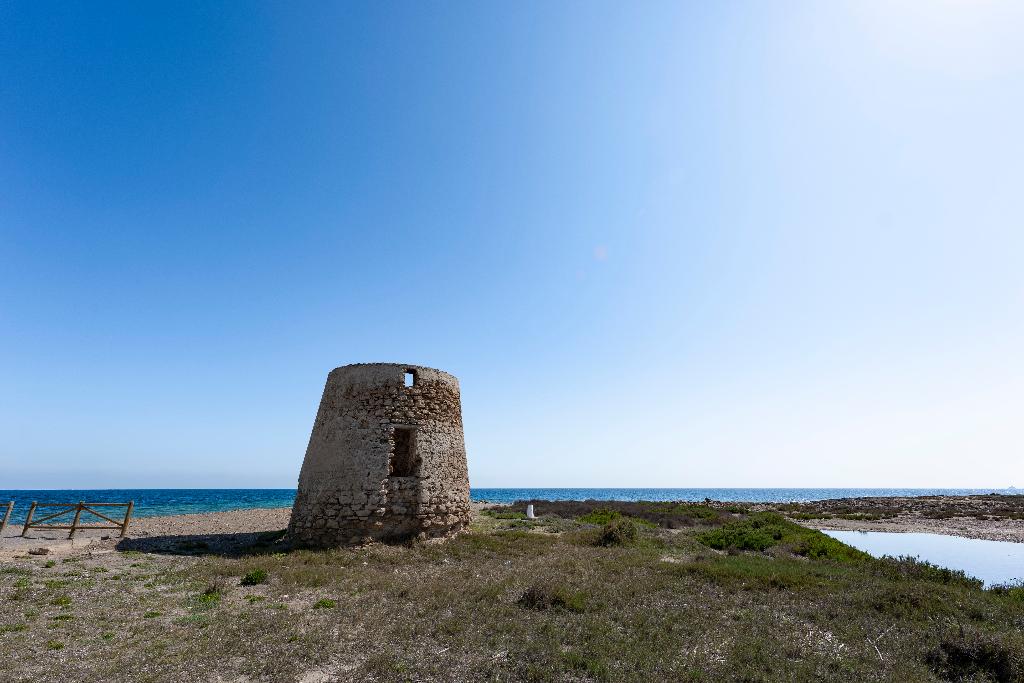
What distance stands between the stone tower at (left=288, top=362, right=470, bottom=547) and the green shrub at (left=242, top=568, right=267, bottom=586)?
430 centimetres

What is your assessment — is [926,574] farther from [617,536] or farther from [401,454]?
[401,454]

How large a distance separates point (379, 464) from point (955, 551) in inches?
1090

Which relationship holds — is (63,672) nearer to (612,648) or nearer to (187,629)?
→ (187,629)

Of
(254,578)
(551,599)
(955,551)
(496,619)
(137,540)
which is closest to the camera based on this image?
(496,619)

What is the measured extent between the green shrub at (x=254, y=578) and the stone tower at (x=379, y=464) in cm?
430

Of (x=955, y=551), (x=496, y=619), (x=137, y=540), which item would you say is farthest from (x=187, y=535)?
(x=955, y=551)

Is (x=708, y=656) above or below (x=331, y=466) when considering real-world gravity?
below

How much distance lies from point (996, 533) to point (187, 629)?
139 feet

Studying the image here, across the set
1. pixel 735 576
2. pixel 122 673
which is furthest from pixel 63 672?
pixel 735 576

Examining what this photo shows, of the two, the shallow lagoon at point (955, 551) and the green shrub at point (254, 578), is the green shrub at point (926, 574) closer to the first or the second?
the shallow lagoon at point (955, 551)

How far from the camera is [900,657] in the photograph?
27.3 ft

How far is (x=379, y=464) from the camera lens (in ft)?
59.2

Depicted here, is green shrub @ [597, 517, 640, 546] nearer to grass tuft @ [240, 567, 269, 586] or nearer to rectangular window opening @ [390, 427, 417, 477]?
rectangular window opening @ [390, 427, 417, 477]

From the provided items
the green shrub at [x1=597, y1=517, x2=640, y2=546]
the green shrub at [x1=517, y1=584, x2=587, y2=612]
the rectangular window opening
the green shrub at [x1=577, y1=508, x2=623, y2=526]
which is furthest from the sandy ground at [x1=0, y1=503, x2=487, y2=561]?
the green shrub at [x1=577, y1=508, x2=623, y2=526]
